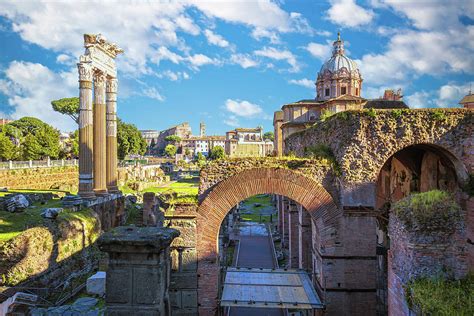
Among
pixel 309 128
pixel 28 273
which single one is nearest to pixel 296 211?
pixel 309 128

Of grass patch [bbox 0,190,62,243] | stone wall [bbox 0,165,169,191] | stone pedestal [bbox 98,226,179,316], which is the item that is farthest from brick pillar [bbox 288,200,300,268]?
stone wall [bbox 0,165,169,191]

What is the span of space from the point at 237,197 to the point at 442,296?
405 centimetres

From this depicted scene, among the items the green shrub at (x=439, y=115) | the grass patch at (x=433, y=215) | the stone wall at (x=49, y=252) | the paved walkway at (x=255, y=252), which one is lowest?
the paved walkway at (x=255, y=252)

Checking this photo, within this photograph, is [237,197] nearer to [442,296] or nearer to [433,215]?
[433,215]

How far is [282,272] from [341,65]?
110 ft

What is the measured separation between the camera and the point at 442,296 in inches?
181

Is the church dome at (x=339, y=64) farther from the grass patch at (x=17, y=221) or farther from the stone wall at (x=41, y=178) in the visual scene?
the grass patch at (x=17, y=221)

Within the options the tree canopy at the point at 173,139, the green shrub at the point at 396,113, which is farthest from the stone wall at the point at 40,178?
the tree canopy at the point at 173,139

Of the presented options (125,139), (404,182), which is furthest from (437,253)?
(125,139)

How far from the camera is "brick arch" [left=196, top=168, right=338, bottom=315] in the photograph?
24.5 feet

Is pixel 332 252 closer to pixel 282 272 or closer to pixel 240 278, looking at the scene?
pixel 282 272

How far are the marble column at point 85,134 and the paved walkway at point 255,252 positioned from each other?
25.7 feet

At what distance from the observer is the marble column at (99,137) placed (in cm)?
1844

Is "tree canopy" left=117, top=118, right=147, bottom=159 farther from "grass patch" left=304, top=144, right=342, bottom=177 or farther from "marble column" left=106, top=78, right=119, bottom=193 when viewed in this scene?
"grass patch" left=304, top=144, right=342, bottom=177
